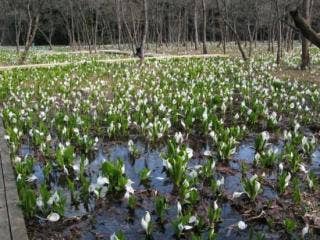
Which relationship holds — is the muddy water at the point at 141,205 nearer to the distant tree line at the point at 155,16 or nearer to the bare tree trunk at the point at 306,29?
the bare tree trunk at the point at 306,29

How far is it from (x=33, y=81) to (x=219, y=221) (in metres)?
9.47

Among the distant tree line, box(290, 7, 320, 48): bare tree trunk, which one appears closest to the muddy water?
box(290, 7, 320, 48): bare tree trunk

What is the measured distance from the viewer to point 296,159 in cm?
573

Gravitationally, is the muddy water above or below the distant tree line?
below

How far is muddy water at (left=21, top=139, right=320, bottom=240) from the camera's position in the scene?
436 centimetres

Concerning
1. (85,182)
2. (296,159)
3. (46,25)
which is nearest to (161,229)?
(85,182)

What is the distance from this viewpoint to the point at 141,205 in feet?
16.1

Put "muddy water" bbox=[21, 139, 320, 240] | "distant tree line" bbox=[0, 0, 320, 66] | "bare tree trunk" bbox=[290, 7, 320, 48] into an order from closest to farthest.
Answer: "bare tree trunk" bbox=[290, 7, 320, 48] < "muddy water" bbox=[21, 139, 320, 240] < "distant tree line" bbox=[0, 0, 320, 66]

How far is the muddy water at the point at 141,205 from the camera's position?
436 centimetres

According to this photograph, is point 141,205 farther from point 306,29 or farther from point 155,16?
point 155,16

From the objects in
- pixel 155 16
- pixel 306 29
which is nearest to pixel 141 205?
pixel 306 29

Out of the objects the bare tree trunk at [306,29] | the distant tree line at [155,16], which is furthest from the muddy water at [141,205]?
the distant tree line at [155,16]

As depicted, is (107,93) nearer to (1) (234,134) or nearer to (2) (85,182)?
(1) (234,134)

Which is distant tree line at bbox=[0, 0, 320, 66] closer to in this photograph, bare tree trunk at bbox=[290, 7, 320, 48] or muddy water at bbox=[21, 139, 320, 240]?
muddy water at bbox=[21, 139, 320, 240]
